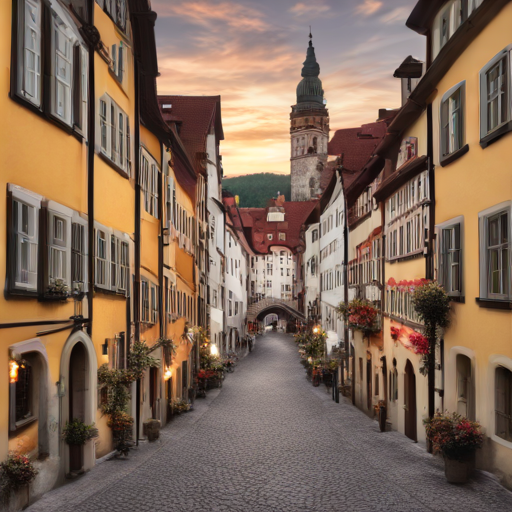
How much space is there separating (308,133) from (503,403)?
5391 inches

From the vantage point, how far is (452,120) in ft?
52.9

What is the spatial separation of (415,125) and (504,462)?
10.4m

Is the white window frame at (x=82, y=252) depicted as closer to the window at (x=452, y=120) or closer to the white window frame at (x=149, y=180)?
the white window frame at (x=149, y=180)

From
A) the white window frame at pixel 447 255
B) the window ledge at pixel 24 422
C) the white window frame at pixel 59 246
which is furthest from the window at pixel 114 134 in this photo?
the white window frame at pixel 447 255

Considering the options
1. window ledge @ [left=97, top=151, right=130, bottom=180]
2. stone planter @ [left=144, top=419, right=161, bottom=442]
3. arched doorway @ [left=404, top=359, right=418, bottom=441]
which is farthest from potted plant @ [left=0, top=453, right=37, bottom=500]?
arched doorway @ [left=404, top=359, right=418, bottom=441]

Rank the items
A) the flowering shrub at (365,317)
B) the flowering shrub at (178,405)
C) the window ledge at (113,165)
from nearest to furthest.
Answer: the window ledge at (113,165) → the flowering shrub at (178,405) → the flowering shrub at (365,317)

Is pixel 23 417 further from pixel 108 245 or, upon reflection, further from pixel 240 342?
pixel 240 342

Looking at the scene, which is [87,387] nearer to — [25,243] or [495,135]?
[25,243]

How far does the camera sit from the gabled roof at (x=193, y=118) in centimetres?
3431

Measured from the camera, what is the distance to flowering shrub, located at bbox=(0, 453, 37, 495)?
10.3 meters

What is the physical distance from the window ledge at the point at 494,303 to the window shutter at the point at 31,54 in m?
8.65

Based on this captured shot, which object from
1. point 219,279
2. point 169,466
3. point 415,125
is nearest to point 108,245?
point 169,466

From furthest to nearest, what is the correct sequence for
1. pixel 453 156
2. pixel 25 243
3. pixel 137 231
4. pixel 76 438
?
pixel 137 231 < pixel 453 156 < pixel 76 438 < pixel 25 243

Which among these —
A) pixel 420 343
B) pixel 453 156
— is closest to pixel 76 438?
pixel 420 343
